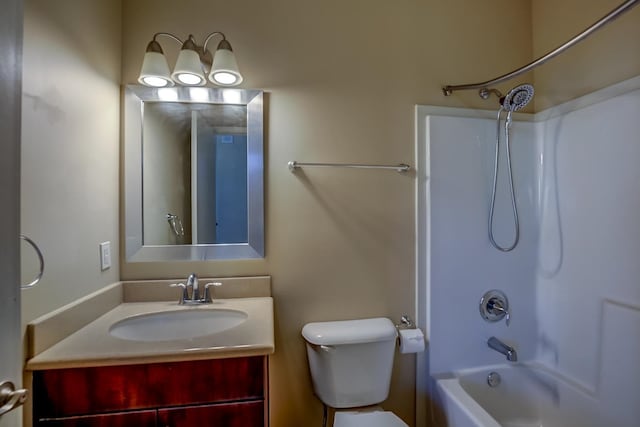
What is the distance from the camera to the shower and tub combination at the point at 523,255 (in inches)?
55.3

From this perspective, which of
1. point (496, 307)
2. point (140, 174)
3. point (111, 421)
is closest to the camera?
point (111, 421)

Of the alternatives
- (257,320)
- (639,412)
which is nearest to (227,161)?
(257,320)

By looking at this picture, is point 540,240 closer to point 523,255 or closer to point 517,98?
point 523,255

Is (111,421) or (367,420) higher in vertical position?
(111,421)

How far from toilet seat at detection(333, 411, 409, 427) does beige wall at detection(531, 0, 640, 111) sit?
1.89 m

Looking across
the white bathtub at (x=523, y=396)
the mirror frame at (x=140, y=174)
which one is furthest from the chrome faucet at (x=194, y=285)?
the white bathtub at (x=523, y=396)

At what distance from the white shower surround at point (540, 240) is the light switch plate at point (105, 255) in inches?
60.9

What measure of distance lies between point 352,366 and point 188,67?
5.17 ft

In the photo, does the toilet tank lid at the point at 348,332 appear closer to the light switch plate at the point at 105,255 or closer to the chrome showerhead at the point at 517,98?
the light switch plate at the point at 105,255

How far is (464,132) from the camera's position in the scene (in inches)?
65.5

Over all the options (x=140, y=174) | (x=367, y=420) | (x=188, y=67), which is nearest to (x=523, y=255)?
(x=367, y=420)

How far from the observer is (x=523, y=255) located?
1752 millimetres

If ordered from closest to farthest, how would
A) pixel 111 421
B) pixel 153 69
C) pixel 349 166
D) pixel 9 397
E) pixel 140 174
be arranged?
1. pixel 9 397
2. pixel 111 421
3. pixel 153 69
4. pixel 140 174
5. pixel 349 166

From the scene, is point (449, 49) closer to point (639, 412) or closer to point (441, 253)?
point (441, 253)
